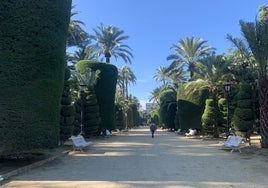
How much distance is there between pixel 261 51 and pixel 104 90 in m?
22.0

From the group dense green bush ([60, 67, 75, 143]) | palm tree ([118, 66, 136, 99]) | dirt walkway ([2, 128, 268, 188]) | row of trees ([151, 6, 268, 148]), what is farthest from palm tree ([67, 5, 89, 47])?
palm tree ([118, 66, 136, 99])

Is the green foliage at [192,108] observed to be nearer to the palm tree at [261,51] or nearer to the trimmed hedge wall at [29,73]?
the palm tree at [261,51]

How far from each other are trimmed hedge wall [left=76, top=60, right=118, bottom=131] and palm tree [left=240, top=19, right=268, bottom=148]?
21.2 m

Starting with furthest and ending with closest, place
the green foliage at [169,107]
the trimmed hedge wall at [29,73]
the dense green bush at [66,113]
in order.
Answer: the green foliage at [169,107] → the dense green bush at [66,113] → the trimmed hedge wall at [29,73]

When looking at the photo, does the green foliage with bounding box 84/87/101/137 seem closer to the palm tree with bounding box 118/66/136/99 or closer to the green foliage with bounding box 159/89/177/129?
the green foliage with bounding box 159/89/177/129

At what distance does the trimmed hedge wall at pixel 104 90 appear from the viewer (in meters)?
41.7

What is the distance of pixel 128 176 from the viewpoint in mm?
12164

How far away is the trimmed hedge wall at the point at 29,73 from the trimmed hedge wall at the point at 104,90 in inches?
994

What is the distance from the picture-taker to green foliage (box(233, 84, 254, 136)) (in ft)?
85.0

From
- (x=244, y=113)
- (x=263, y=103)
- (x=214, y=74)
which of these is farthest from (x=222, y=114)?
(x=263, y=103)

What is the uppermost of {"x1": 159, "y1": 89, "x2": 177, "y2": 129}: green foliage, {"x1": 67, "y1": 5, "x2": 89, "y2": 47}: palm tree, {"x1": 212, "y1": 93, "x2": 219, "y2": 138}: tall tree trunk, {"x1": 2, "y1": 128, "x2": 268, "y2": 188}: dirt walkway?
{"x1": 67, "y1": 5, "x2": 89, "y2": 47}: palm tree

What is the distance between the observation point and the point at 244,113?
85.5ft

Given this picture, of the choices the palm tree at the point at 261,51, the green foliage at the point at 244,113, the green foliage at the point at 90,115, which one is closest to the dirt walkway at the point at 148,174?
the palm tree at the point at 261,51

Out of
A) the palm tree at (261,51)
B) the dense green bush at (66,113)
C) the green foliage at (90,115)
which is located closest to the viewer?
the palm tree at (261,51)
